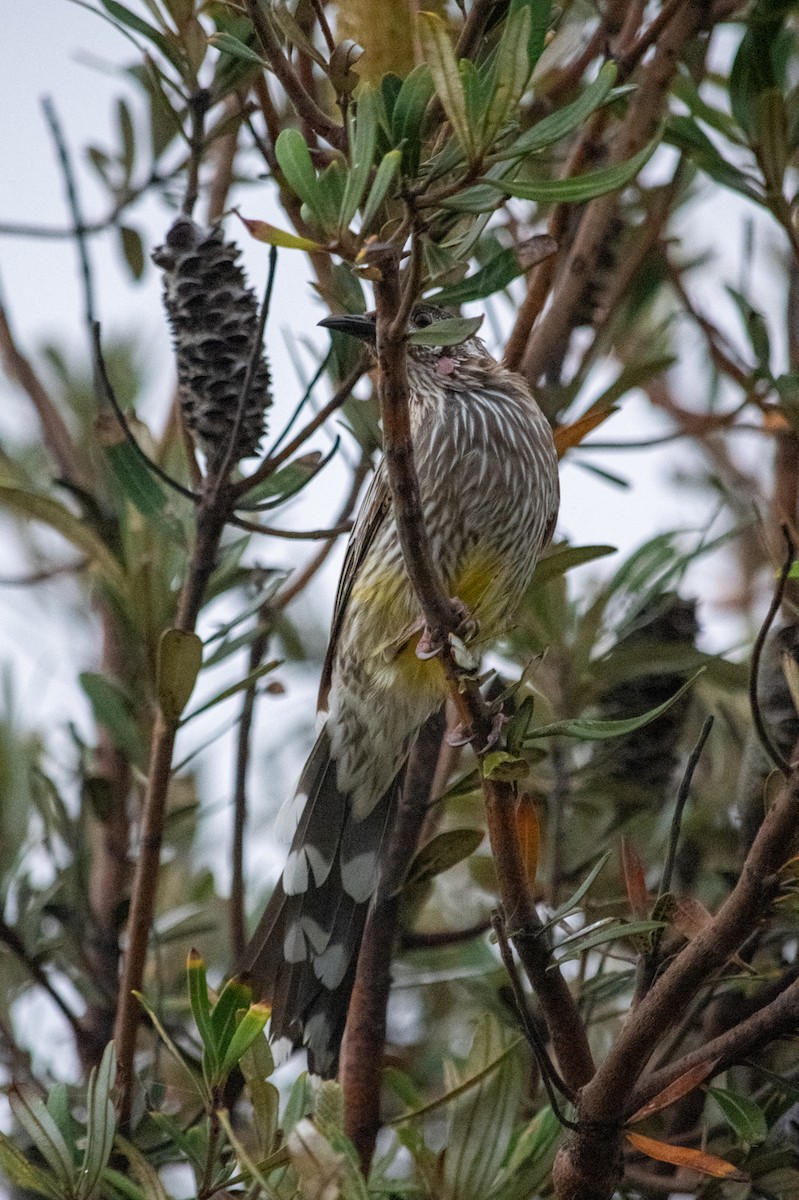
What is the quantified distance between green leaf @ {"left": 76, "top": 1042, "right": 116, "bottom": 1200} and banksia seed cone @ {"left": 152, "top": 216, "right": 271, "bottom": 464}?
858 mm

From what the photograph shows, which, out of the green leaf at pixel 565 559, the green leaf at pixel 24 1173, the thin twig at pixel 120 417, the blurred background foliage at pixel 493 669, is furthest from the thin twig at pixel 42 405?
the green leaf at pixel 24 1173

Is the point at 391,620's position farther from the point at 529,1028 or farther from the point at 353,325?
the point at 529,1028

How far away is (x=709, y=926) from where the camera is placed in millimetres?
1575

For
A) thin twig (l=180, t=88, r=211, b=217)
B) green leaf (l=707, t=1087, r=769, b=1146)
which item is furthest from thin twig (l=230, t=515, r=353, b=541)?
green leaf (l=707, t=1087, r=769, b=1146)

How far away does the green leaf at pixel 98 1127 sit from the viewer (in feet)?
5.34

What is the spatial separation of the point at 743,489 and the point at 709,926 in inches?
81.8

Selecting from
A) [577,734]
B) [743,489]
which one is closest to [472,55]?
[577,734]

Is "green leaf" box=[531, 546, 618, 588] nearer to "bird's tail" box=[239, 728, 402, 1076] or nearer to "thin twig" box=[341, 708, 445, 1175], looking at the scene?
"thin twig" box=[341, 708, 445, 1175]

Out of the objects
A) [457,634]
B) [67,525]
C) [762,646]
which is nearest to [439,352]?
[67,525]

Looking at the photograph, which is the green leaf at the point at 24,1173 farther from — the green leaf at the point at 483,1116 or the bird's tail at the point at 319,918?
the bird's tail at the point at 319,918

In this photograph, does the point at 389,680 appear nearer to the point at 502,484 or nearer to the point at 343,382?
the point at 502,484

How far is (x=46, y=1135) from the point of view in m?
1.63

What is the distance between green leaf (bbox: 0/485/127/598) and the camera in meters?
2.14

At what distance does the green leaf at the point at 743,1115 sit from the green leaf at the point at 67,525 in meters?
1.22
